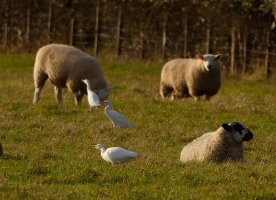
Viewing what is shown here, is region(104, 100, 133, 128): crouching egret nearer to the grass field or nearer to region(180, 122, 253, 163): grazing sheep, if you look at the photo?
the grass field

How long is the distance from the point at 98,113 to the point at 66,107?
1415 mm

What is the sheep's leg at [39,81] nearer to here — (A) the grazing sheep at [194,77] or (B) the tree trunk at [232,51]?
(A) the grazing sheep at [194,77]

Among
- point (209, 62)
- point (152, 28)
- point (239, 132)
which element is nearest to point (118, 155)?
point (239, 132)

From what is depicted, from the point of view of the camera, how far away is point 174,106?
720 inches

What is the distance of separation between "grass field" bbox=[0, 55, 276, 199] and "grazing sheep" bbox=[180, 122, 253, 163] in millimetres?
292

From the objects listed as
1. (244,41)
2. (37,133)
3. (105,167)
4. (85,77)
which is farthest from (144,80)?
(105,167)

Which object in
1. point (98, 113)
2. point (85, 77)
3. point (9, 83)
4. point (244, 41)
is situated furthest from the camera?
point (244, 41)

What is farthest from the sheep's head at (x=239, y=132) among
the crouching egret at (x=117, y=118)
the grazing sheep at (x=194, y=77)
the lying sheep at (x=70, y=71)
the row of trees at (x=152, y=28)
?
the row of trees at (x=152, y=28)

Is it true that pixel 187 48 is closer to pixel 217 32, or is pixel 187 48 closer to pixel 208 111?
pixel 217 32

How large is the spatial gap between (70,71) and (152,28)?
14.2 meters

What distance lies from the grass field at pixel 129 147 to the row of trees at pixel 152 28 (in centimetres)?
665

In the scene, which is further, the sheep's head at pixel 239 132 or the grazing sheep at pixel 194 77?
the grazing sheep at pixel 194 77

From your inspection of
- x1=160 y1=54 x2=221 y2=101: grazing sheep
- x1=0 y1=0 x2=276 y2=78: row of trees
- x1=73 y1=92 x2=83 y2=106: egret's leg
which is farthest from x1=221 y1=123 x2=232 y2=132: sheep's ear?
x1=0 y1=0 x2=276 y2=78: row of trees

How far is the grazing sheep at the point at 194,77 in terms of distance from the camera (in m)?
21.5
